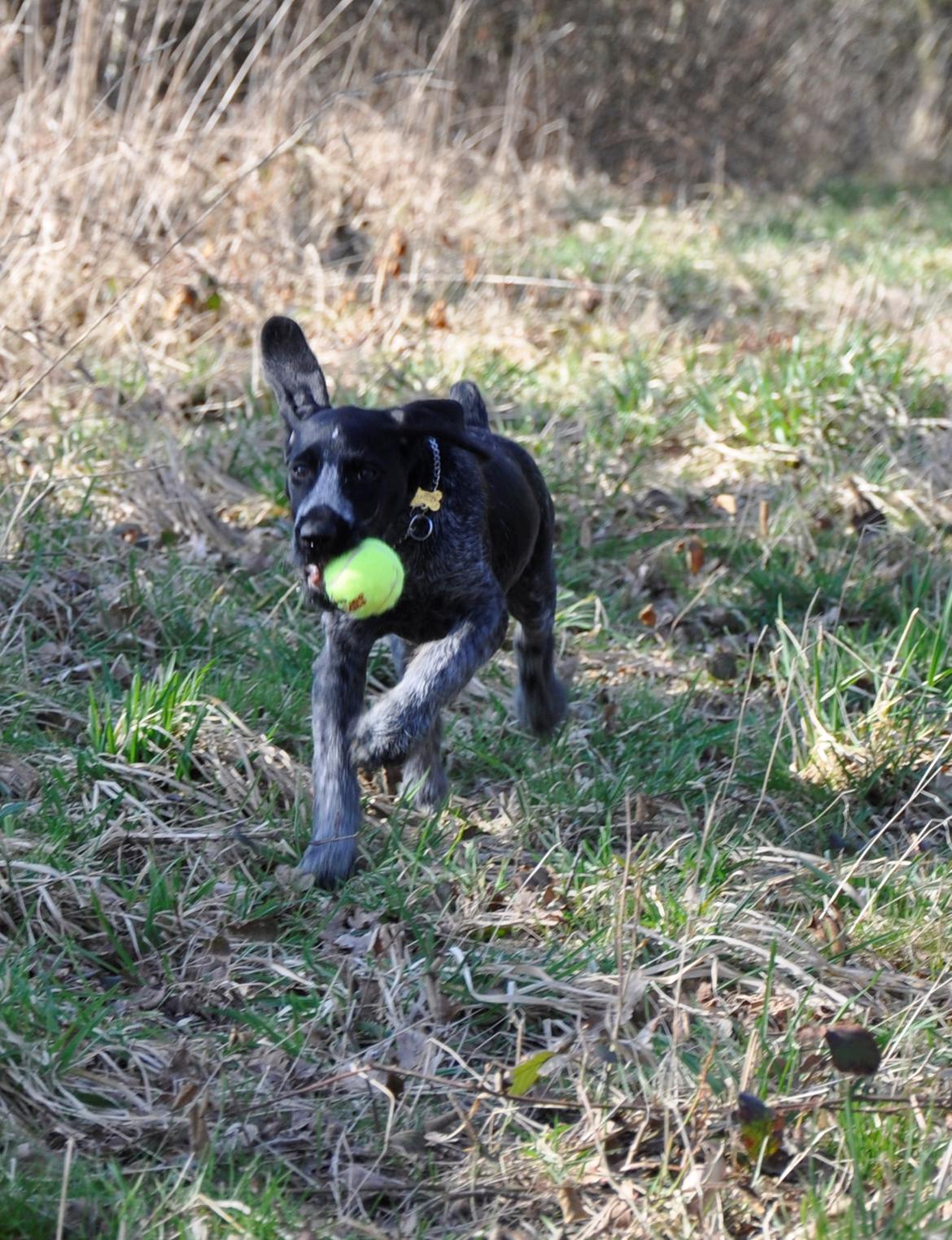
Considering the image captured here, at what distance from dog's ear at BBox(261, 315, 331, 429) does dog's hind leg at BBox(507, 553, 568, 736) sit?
3.36 ft

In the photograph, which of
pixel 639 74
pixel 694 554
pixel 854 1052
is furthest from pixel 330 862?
pixel 639 74

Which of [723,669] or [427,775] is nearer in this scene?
[427,775]

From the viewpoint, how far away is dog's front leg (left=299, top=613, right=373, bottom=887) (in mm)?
→ 3596

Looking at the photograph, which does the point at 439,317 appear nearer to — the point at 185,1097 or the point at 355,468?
the point at 355,468

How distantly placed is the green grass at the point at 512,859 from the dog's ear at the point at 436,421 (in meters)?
1.02

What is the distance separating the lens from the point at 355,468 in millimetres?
3436

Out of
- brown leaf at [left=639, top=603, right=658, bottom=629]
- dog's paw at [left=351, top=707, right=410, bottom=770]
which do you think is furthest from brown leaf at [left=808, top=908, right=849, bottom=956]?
brown leaf at [left=639, top=603, right=658, bottom=629]

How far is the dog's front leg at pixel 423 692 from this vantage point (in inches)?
140

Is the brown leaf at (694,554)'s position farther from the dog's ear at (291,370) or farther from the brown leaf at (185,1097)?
the brown leaf at (185,1097)

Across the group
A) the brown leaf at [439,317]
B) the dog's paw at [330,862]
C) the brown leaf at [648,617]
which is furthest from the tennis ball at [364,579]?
the brown leaf at [439,317]

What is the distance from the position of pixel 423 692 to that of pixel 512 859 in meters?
0.56

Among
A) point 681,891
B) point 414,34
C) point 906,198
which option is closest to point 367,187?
point 414,34

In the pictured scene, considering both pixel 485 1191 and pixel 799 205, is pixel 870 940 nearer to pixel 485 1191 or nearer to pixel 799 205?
pixel 485 1191

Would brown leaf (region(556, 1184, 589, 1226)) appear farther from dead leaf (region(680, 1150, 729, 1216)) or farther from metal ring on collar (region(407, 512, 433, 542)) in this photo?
metal ring on collar (region(407, 512, 433, 542))
